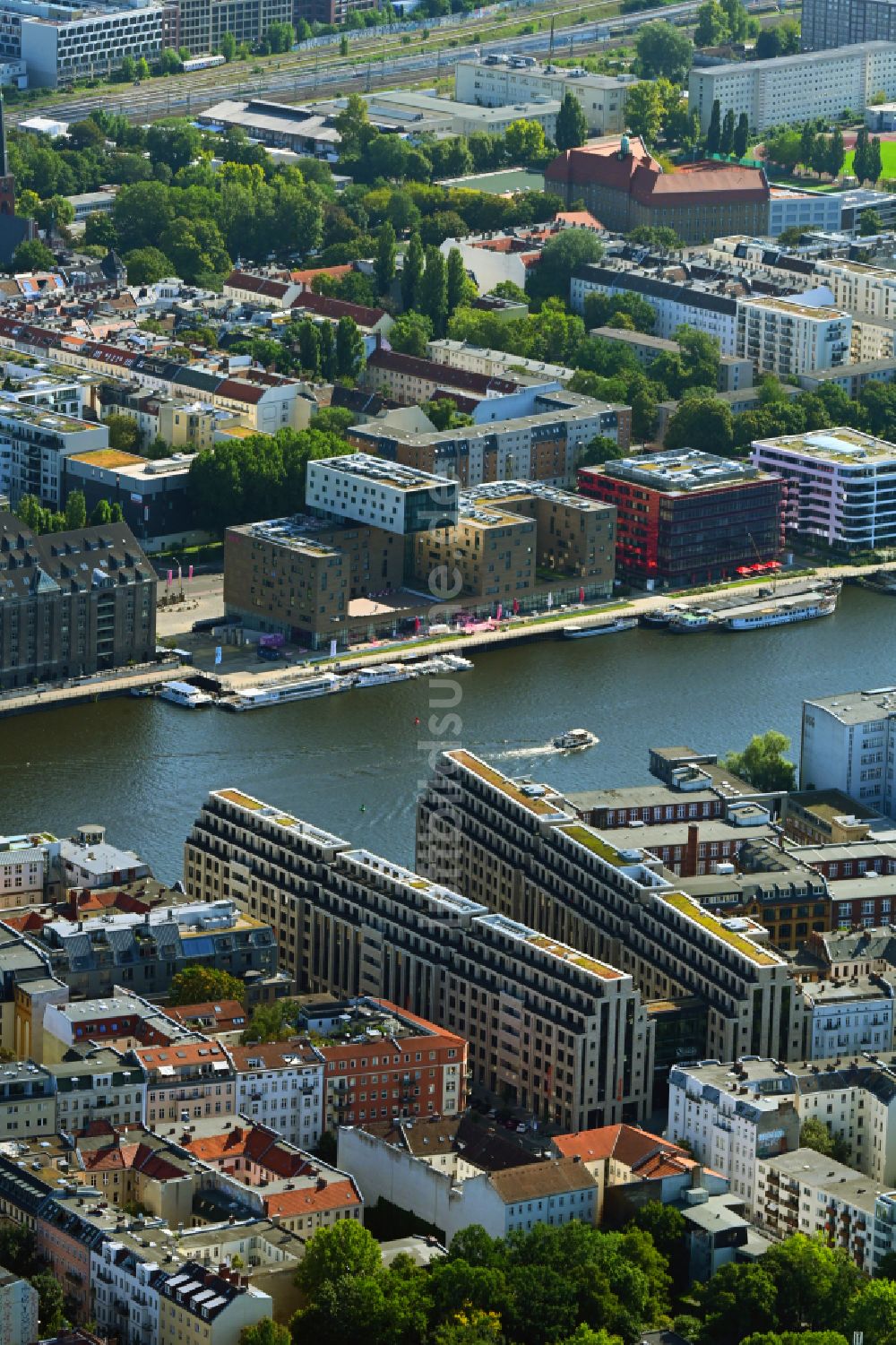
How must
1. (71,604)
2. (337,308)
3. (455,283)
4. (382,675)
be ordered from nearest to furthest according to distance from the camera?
(71,604) < (382,675) < (337,308) < (455,283)

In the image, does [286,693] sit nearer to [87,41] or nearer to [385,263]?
[385,263]

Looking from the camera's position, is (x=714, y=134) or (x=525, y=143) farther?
(x=714, y=134)

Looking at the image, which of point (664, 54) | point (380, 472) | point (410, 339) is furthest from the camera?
point (664, 54)

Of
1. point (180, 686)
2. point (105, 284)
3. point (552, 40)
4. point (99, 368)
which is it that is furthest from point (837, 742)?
point (552, 40)

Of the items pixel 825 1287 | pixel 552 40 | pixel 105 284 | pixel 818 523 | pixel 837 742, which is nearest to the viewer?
pixel 825 1287

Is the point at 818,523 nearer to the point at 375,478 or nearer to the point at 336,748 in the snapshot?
the point at 375,478

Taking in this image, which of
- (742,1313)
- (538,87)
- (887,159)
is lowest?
(742,1313)

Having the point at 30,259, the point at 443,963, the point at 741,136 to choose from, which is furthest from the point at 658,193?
the point at 443,963

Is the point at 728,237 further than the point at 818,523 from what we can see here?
Yes

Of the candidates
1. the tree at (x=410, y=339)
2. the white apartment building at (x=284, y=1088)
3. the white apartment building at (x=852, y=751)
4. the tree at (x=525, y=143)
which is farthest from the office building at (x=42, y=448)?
the tree at (x=525, y=143)
